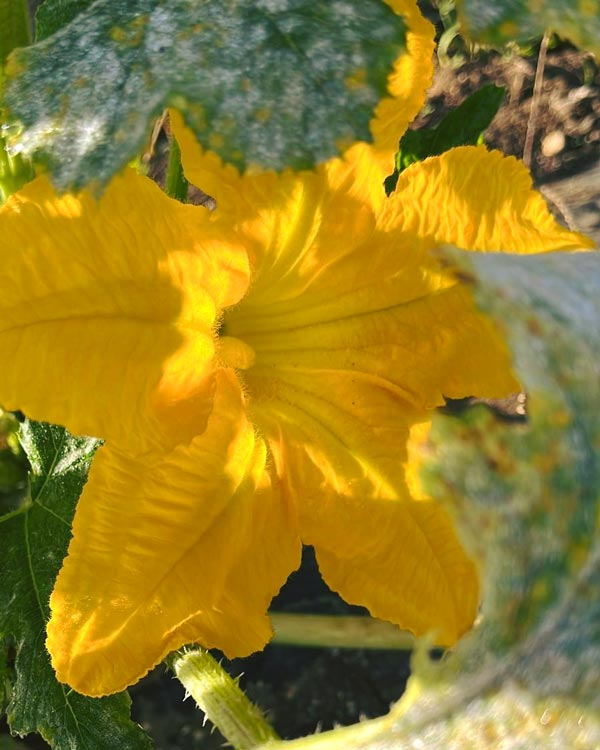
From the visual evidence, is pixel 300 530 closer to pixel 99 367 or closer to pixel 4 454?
pixel 99 367

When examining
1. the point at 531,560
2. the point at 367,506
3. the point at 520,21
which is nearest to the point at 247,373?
the point at 367,506

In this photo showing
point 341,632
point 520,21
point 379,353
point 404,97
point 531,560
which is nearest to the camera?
point 531,560

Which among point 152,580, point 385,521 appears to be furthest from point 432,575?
point 152,580

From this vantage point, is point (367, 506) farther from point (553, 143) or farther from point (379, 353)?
point (553, 143)

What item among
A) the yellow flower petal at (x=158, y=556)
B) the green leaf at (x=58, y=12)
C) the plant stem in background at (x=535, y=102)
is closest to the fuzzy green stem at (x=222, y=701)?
the yellow flower petal at (x=158, y=556)

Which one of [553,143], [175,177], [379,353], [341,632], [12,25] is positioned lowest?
[341,632]

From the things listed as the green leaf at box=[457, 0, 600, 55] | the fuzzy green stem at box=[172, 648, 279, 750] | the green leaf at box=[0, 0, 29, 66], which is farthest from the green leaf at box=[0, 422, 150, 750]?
the green leaf at box=[457, 0, 600, 55]

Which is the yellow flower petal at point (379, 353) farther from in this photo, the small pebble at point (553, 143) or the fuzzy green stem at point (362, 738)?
the small pebble at point (553, 143)
